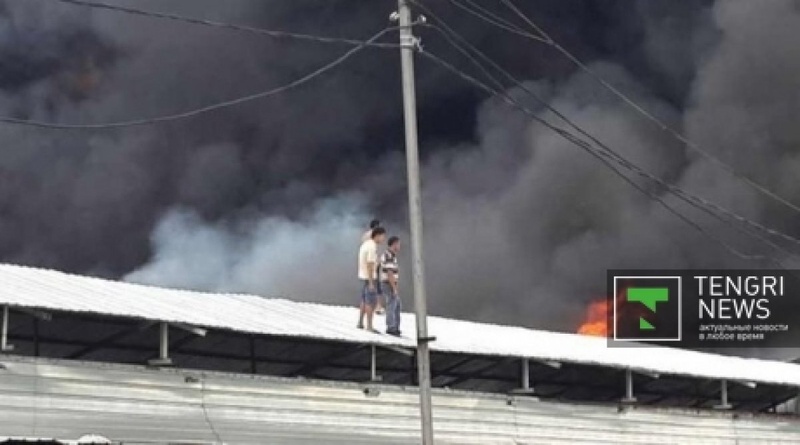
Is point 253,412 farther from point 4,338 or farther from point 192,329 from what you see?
point 4,338

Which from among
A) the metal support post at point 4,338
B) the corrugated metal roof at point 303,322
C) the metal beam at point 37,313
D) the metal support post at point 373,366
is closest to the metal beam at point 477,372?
the corrugated metal roof at point 303,322

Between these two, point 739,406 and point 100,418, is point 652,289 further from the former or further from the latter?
point 100,418

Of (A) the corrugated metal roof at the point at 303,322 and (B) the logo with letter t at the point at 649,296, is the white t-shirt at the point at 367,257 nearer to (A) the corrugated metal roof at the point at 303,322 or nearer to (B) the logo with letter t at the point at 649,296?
(A) the corrugated metal roof at the point at 303,322

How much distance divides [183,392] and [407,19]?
22.0 ft

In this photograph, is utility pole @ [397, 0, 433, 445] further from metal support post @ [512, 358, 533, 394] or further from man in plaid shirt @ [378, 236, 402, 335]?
metal support post @ [512, 358, 533, 394]

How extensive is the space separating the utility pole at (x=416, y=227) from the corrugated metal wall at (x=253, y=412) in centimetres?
260

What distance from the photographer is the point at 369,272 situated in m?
24.8

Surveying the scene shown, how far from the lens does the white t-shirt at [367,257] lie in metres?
24.7

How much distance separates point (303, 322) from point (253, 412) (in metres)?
3.89

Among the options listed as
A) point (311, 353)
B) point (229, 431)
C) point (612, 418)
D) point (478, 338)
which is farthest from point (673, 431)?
point (229, 431)

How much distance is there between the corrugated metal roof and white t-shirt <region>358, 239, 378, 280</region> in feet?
3.41

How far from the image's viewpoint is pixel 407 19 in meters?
20.2

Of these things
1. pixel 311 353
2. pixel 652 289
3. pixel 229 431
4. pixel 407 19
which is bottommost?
pixel 229 431

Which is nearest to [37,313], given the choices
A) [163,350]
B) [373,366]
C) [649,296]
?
[163,350]
